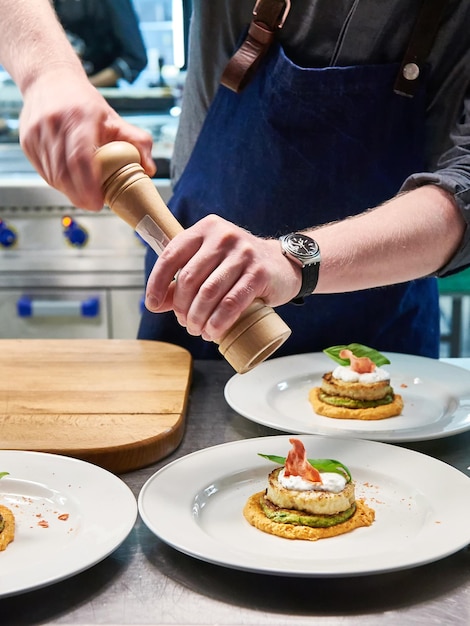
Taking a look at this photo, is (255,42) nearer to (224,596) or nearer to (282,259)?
(282,259)

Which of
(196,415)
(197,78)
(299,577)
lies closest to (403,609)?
(299,577)

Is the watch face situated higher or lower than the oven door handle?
higher

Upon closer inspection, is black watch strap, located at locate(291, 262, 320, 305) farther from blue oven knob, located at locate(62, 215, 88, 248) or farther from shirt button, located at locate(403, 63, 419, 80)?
blue oven knob, located at locate(62, 215, 88, 248)

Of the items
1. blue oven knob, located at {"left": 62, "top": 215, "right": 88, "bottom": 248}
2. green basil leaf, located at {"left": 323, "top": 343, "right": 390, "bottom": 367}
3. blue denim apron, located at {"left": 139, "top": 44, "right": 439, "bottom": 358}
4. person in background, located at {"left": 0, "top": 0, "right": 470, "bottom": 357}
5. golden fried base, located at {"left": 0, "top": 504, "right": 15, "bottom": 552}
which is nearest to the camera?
golden fried base, located at {"left": 0, "top": 504, "right": 15, "bottom": 552}

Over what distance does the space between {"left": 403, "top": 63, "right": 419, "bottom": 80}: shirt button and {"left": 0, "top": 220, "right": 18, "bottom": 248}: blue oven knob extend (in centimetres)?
150

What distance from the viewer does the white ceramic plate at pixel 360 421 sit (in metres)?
1.18

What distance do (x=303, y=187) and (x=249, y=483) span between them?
2.07ft

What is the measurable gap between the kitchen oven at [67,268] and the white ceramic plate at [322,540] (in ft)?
5.13

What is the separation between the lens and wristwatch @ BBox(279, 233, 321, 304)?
1.10 metres

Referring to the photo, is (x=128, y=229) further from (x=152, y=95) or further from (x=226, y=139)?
(x=226, y=139)

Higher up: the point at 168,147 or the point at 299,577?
the point at 299,577

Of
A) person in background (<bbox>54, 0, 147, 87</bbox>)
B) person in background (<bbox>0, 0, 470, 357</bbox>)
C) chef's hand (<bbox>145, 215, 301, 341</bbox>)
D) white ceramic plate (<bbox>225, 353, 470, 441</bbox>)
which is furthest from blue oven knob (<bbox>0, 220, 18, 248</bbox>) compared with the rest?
chef's hand (<bbox>145, 215, 301, 341</bbox>)

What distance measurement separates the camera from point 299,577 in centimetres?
82

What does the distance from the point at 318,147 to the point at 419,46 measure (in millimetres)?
231
